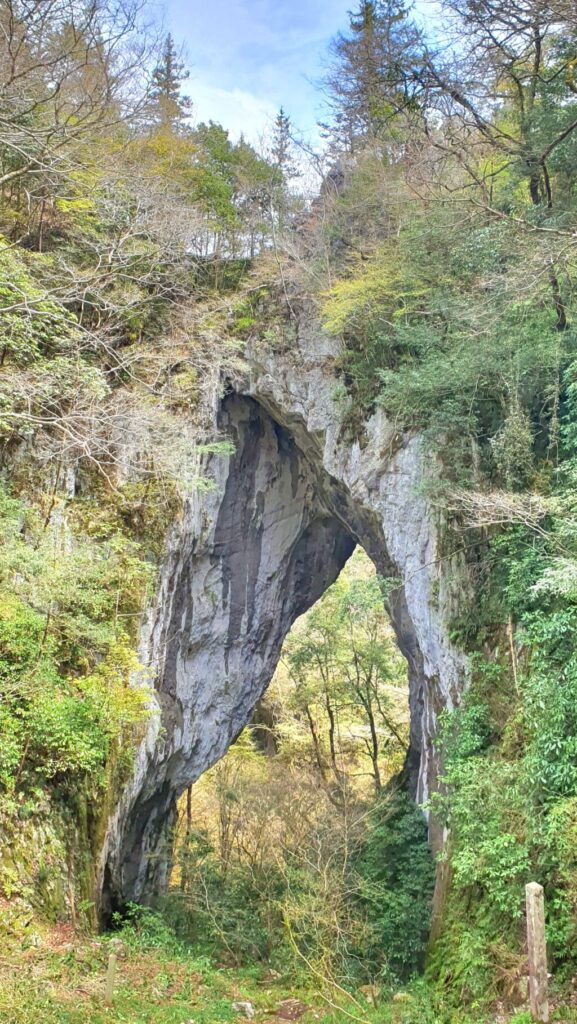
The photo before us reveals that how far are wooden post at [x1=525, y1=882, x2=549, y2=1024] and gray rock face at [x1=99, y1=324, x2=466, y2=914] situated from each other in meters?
4.10

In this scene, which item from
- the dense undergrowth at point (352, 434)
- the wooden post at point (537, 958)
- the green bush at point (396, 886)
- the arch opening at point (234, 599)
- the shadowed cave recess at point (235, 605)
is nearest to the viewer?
the wooden post at point (537, 958)

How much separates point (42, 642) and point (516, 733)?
524cm

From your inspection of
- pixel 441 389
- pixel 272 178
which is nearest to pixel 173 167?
pixel 272 178

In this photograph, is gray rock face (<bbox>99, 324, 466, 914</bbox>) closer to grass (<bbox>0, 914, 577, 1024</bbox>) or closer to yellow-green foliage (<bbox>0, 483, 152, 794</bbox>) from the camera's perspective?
yellow-green foliage (<bbox>0, 483, 152, 794</bbox>)

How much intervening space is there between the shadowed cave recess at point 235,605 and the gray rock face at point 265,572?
0.04m

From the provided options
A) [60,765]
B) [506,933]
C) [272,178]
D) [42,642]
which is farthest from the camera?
[272,178]

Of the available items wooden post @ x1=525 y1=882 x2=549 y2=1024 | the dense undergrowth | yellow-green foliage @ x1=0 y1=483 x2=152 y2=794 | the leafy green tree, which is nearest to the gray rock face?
the dense undergrowth

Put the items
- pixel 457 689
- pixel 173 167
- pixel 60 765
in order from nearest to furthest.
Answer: pixel 60 765, pixel 457 689, pixel 173 167

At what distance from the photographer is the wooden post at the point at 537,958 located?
162 inches

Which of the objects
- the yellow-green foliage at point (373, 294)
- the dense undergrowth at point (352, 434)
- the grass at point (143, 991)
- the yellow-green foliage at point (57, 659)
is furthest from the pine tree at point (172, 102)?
the grass at point (143, 991)

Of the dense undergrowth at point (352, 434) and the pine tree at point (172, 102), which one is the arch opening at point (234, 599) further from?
the pine tree at point (172, 102)

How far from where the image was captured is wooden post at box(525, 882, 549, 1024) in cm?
412

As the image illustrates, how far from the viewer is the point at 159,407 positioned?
1046 centimetres

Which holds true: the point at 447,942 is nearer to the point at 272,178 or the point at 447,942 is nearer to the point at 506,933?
the point at 506,933
